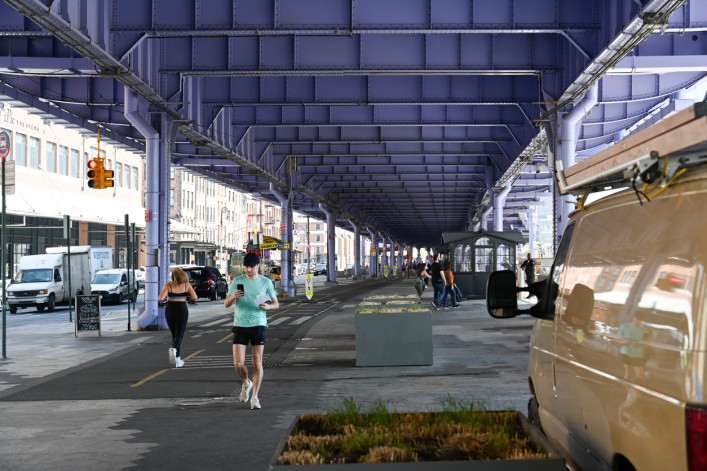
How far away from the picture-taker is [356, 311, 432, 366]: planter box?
596 inches

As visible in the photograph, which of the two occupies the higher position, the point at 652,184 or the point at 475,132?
the point at 475,132

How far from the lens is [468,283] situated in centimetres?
3841

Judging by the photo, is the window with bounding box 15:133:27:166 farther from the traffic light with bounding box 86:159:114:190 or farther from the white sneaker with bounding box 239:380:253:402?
the white sneaker with bounding box 239:380:253:402

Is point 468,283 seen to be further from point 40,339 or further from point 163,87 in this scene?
point 40,339

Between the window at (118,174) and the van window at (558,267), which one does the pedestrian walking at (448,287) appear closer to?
the van window at (558,267)

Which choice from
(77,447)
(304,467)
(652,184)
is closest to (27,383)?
Answer: (77,447)

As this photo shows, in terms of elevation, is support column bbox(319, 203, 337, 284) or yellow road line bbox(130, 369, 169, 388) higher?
support column bbox(319, 203, 337, 284)

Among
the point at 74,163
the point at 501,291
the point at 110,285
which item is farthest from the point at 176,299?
the point at 74,163

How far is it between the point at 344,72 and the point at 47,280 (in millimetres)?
21039

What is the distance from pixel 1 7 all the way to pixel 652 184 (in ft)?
64.2

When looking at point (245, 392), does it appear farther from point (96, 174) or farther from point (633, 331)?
point (96, 174)

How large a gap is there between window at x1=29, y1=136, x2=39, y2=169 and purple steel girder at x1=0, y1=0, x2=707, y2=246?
18.1m

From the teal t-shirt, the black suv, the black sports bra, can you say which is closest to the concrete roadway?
the teal t-shirt

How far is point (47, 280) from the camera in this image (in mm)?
38531
